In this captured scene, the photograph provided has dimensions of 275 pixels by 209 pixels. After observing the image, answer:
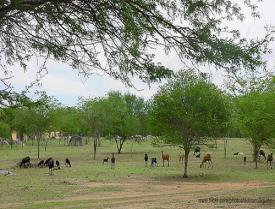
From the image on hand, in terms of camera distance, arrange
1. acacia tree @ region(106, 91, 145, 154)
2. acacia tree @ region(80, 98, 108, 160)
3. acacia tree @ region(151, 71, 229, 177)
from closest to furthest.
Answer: acacia tree @ region(151, 71, 229, 177)
acacia tree @ region(80, 98, 108, 160)
acacia tree @ region(106, 91, 145, 154)

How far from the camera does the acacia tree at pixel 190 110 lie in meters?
30.3

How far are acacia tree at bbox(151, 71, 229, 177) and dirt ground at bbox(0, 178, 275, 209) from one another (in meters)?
4.86

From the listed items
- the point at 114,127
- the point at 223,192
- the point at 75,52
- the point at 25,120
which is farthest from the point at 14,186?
the point at 114,127

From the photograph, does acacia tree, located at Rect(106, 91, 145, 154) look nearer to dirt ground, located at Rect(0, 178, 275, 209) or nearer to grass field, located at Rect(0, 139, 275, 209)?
grass field, located at Rect(0, 139, 275, 209)

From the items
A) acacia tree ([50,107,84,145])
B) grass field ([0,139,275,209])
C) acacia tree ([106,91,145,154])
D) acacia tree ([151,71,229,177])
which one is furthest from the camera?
acacia tree ([106,91,145,154])

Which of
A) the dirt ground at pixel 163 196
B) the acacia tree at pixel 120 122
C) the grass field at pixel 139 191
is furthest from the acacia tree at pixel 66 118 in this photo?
the dirt ground at pixel 163 196

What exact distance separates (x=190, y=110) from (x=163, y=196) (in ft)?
35.6

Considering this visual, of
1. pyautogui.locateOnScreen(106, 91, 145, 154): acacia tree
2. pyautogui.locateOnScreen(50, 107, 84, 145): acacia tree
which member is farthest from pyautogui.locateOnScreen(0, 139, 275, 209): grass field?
pyautogui.locateOnScreen(106, 91, 145, 154): acacia tree

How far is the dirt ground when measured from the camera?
16891 mm

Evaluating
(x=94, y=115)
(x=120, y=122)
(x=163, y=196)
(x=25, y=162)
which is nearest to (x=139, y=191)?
(x=163, y=196)

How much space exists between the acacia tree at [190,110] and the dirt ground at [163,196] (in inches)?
191

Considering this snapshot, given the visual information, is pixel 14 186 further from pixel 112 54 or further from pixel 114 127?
pixel 114 127

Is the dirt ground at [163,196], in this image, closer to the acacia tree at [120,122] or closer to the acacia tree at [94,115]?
the acacia tree at [94,115]

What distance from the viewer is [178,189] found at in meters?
23.9
